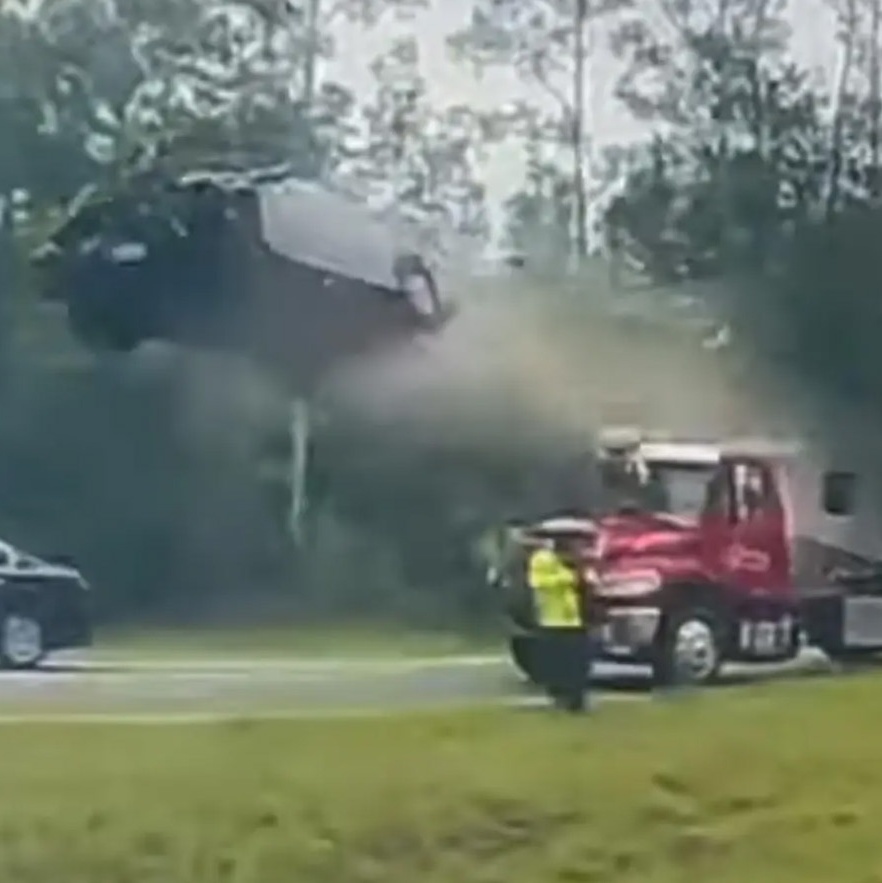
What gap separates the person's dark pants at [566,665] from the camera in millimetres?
2125

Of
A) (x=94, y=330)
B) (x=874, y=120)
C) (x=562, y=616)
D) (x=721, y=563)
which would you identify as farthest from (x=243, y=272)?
(x=874, y=120)

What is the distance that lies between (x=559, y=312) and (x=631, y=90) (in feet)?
0.84

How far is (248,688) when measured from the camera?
2.07 metres

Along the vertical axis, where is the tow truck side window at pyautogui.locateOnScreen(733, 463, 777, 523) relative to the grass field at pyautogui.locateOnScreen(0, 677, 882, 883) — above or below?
above

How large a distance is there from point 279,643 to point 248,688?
2.2 inches

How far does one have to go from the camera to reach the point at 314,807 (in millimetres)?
2057

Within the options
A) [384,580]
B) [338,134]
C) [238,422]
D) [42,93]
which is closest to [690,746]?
[384,580]

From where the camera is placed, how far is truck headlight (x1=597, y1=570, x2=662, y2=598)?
2168 mm

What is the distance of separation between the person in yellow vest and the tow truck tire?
0.08 metres

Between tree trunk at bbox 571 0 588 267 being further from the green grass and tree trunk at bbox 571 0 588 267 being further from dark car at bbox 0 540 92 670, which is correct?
dark car at bbox 0 540 92 670

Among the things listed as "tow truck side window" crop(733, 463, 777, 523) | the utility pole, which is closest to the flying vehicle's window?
"tow truck side window" crop(733, 463, 777, 523)

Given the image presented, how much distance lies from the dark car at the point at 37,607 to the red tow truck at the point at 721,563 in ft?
1.46

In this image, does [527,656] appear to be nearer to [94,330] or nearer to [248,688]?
[248,688]

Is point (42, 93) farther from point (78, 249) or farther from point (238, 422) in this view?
point (238, 422)
